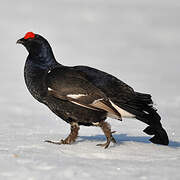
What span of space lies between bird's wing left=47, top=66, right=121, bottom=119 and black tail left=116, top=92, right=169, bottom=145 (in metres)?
0.27

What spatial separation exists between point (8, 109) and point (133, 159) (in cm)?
682

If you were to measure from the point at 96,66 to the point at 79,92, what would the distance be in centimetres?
1177

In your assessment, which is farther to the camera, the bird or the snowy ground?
the bird

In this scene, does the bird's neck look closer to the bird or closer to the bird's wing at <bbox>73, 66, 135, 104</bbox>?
the bird

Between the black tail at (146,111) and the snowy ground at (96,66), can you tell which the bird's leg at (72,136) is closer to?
the snowy ground at (96,66)

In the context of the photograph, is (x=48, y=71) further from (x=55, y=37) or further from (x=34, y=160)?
→ (x=55, y=37)

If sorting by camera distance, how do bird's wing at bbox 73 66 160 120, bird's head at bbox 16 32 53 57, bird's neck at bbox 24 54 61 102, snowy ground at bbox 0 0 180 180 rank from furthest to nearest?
bird's head at bbox 16 32 53 57, bird's neck at bbox 24 54 61 102, bird's wing at bbox 73 66 160 120, snowy ground at bbox 0 0 180 180

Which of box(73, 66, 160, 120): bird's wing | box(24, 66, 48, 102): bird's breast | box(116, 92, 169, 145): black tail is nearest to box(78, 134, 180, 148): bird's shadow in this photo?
box(116, 92, 169, 145): black tail

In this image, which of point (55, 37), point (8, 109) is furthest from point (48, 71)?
point (55, 37)

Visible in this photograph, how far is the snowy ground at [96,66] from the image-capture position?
19.1 feet

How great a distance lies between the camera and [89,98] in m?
7.42

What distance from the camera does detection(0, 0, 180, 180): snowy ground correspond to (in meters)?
5.81

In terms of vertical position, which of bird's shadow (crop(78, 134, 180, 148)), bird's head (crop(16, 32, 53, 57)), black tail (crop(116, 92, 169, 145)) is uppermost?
bird's head (crop(16, 32, 53, 57))

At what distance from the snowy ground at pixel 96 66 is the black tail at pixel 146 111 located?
17 centimetres
